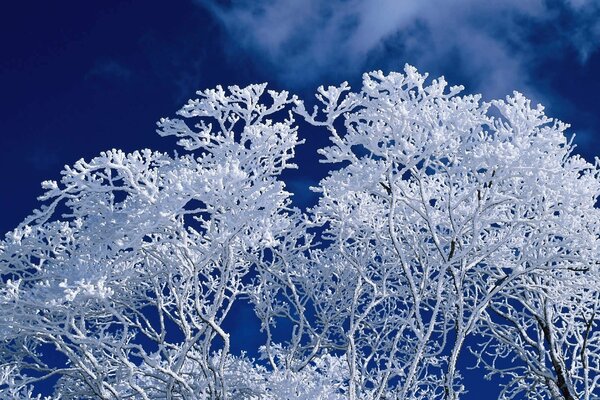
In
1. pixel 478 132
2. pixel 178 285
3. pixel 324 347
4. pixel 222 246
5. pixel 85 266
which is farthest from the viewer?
pixel 324 347

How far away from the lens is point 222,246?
12859 millimetres

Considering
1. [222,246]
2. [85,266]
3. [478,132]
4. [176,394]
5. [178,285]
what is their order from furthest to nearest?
[176,394]
[178,285]
[478,132]
[222,246]
[85,266]

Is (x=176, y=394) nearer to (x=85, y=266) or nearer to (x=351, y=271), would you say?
(x=351, y=271)

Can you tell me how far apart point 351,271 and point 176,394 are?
5980 mm

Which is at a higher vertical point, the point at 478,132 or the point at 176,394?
the point at 478,132

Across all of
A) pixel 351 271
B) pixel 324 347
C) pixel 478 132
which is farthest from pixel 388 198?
pixel 324 347

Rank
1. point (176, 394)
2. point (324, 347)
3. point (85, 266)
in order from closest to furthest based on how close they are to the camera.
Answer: point (85, 266) → point (176, 394) → point (324, 347)

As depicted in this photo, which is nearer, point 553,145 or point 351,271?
point 553,145

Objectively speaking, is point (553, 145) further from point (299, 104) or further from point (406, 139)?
point (299, 104)

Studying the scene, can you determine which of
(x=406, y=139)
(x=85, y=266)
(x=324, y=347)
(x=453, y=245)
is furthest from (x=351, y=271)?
(x=85, y=266)

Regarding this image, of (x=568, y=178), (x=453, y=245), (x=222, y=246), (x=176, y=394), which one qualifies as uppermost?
(x=568, y=178)

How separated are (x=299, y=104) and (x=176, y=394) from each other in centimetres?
918

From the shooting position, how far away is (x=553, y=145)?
13.6 meters

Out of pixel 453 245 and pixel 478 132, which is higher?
pixel 478 132
